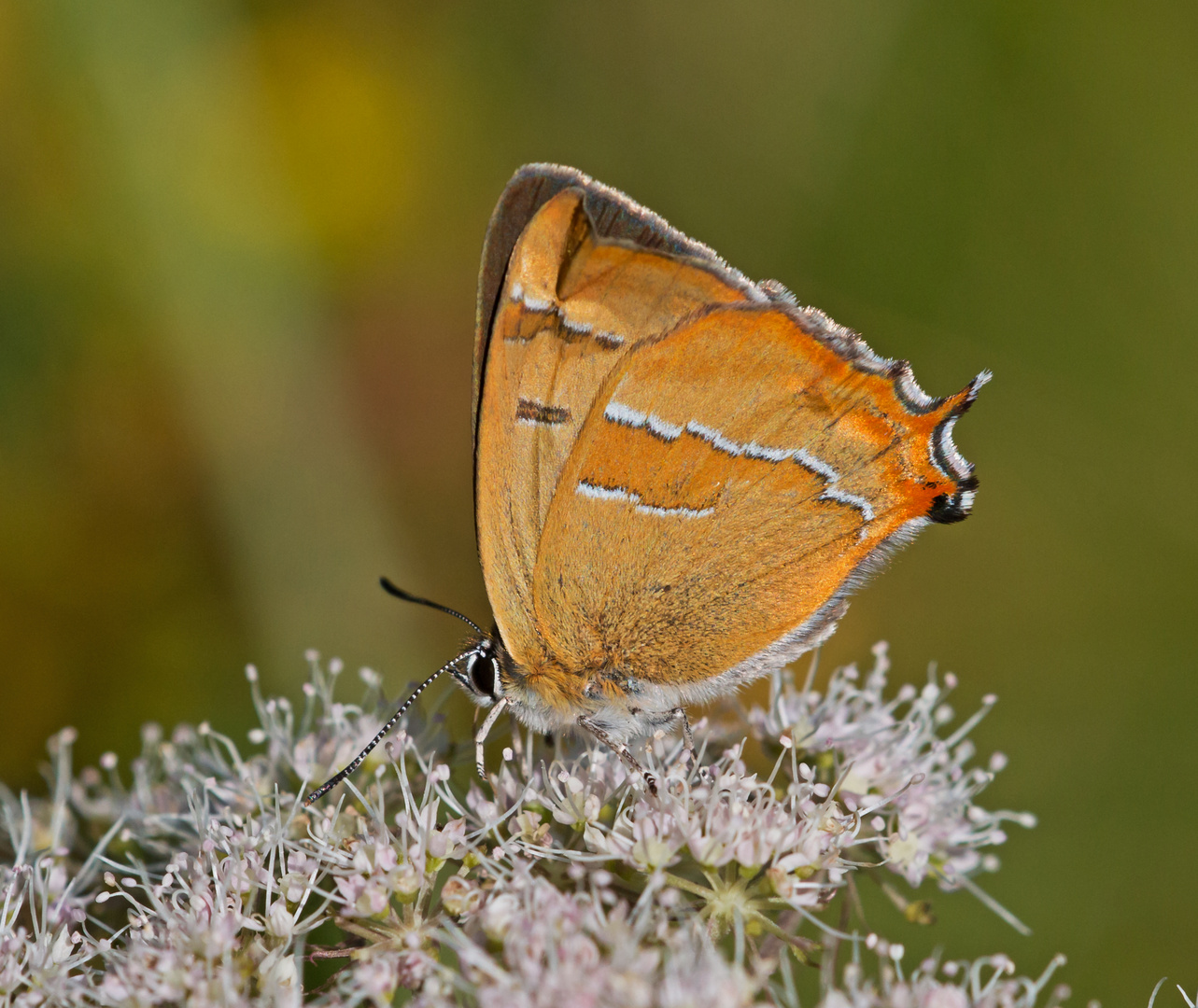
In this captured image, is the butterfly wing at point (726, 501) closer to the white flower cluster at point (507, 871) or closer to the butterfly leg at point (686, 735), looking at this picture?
the butterfly leg at point (686, 735)

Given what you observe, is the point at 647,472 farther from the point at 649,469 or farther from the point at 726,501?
the point at 726,501

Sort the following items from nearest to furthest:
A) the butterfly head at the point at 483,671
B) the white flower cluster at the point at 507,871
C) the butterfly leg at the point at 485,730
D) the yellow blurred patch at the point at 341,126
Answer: the white flower cluster at the point at 507,871, the butterfly leg at the point at 485,730, the butterfly head at the point at 483,671, the yellow blurred patch at the point at 341,126

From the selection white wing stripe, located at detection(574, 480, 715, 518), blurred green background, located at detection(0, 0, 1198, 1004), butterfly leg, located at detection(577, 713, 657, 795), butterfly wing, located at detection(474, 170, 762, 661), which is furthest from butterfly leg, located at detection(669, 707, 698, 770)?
blurred green background, located at detection(0, 0, 1198, 1004)

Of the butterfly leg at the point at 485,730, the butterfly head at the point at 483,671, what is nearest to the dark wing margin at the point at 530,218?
the butterfly head at the point at 483,671

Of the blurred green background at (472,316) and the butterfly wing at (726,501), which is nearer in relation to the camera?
the butterfly wing at (726,501)

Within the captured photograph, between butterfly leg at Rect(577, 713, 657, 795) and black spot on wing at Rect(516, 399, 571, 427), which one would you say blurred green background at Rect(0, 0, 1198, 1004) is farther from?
black spot on wing at Rect(516, 399, 571, 427)

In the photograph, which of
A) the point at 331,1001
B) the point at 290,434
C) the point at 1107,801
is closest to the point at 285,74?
the point at 290,434

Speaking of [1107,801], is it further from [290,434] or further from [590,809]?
[290,434]
